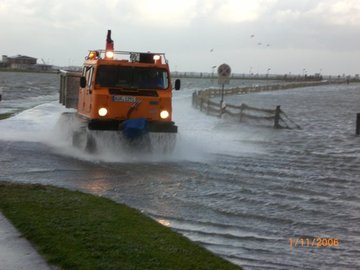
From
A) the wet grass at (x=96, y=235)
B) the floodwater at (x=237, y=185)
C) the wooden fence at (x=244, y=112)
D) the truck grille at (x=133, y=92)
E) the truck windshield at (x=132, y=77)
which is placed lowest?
the floodwater at (x=237, y=185)

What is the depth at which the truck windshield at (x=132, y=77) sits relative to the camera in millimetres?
14406

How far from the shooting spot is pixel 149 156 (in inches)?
562

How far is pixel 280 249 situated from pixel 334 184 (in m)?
5.17

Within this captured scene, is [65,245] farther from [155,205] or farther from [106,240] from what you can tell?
[155,205]

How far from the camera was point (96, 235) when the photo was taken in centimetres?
654

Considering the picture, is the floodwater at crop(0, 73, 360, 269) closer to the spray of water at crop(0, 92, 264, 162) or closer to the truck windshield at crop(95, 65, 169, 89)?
the spray of water at crop(0, 92, 264, 162)

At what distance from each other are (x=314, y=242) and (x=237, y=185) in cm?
393

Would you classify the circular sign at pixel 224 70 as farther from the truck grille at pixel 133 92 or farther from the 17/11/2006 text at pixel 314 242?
the 17/11/2006 text at pixel 314 242

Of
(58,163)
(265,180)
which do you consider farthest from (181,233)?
(58,163)

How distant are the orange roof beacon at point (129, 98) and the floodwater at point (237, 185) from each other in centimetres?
54

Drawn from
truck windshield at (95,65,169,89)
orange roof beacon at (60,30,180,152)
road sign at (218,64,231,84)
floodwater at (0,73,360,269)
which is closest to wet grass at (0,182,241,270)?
floodwater at (0,73,360,269)

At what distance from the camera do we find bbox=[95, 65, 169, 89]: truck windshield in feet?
47.3

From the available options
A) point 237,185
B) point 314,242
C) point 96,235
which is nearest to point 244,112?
point 237,185

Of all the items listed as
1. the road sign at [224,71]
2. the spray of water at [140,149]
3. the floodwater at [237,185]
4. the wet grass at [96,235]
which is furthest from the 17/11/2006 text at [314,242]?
the road sign at [224,71]
